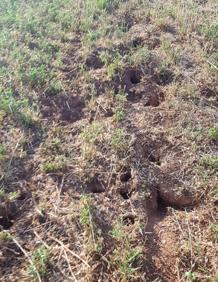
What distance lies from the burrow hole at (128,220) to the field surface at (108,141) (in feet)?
0.05

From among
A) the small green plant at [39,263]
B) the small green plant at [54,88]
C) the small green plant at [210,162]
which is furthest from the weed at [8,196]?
the small green plant at [210,162]

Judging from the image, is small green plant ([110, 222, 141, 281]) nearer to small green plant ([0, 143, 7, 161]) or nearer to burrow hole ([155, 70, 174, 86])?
small green plant ([0, 143, 7, 161])

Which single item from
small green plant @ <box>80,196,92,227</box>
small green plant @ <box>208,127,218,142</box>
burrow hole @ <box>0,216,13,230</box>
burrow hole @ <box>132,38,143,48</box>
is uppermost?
burrow hole @ <box>132,38,143,48</box>

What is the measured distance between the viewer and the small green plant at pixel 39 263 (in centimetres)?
283

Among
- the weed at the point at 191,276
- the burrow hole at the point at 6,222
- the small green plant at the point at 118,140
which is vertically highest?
the small green plant at the point at 118,140

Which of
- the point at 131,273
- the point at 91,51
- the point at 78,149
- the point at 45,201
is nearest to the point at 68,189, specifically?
the point at 45,201

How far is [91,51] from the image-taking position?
4914 mm

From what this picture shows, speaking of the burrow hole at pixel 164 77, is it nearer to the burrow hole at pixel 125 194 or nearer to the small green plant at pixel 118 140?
the small green plant at pixel 118 140

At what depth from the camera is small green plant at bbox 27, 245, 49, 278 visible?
283 cm

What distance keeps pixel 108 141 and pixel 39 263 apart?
1373 mm

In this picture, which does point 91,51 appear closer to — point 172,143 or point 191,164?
point 172,143

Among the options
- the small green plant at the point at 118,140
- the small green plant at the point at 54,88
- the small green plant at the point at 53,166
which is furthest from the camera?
the small green plant at the point at 54,88

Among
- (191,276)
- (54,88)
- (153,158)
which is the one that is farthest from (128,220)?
(54,88)

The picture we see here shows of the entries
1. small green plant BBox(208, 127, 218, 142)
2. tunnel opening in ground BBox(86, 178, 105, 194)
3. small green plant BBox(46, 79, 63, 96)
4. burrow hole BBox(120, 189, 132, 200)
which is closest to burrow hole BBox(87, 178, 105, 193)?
tunnel opening in ground BBox(86, 178, 105, 194)
